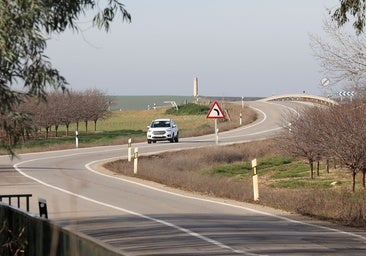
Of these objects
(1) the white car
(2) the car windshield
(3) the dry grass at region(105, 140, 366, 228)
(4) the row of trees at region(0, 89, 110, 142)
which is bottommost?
(3) the dry grass at region(105, 140, 366, 228)

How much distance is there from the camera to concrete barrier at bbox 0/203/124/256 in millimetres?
8211

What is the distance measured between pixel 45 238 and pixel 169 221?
28.0ft

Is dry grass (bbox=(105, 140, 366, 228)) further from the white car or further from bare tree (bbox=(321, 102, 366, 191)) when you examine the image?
the white car

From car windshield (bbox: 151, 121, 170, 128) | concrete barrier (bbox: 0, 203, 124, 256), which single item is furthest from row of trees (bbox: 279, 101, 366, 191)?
car windshield (bbox: 151, 121, 170, 128)

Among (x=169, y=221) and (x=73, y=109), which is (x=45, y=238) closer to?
(x=169, y=221)

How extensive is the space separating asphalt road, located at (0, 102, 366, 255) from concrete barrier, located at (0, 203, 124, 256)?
303 mm

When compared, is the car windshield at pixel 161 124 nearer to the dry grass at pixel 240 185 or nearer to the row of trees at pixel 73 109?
the dry grass at pixel 240 185

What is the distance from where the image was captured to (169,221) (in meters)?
18.6

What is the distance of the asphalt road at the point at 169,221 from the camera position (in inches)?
583

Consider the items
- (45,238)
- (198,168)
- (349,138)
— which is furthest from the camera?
(198,168)

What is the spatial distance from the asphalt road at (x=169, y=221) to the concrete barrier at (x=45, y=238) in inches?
11.9

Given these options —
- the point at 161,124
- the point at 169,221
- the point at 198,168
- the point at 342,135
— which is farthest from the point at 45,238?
the point at 161,124

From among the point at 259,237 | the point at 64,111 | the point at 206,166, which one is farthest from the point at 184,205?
the point at 64,111

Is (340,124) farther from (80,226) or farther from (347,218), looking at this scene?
(80,226)
